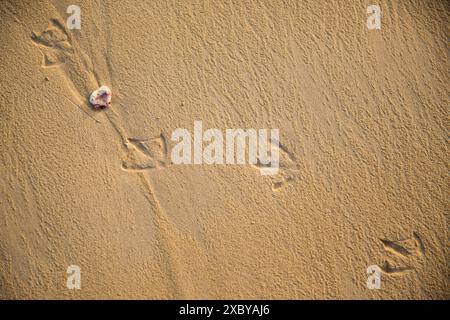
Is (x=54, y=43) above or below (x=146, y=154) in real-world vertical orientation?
above

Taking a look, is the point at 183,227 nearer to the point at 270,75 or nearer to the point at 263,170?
the point at 263,170

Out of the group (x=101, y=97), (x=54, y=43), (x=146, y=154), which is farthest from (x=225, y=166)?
(x=54, y=43)

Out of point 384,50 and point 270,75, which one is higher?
point 384,50

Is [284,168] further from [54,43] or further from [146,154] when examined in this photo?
[54,43]

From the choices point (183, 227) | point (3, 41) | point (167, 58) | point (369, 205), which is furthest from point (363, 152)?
point (3, 41)

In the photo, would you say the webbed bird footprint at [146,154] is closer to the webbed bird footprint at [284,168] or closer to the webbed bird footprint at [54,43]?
the webbed bird footprint at [284,168]

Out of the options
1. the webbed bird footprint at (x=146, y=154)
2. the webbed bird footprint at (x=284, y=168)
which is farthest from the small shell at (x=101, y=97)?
the webbed bird footprint at (x=284, y=168)

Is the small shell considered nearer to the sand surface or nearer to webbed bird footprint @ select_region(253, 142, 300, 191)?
the sand surface
